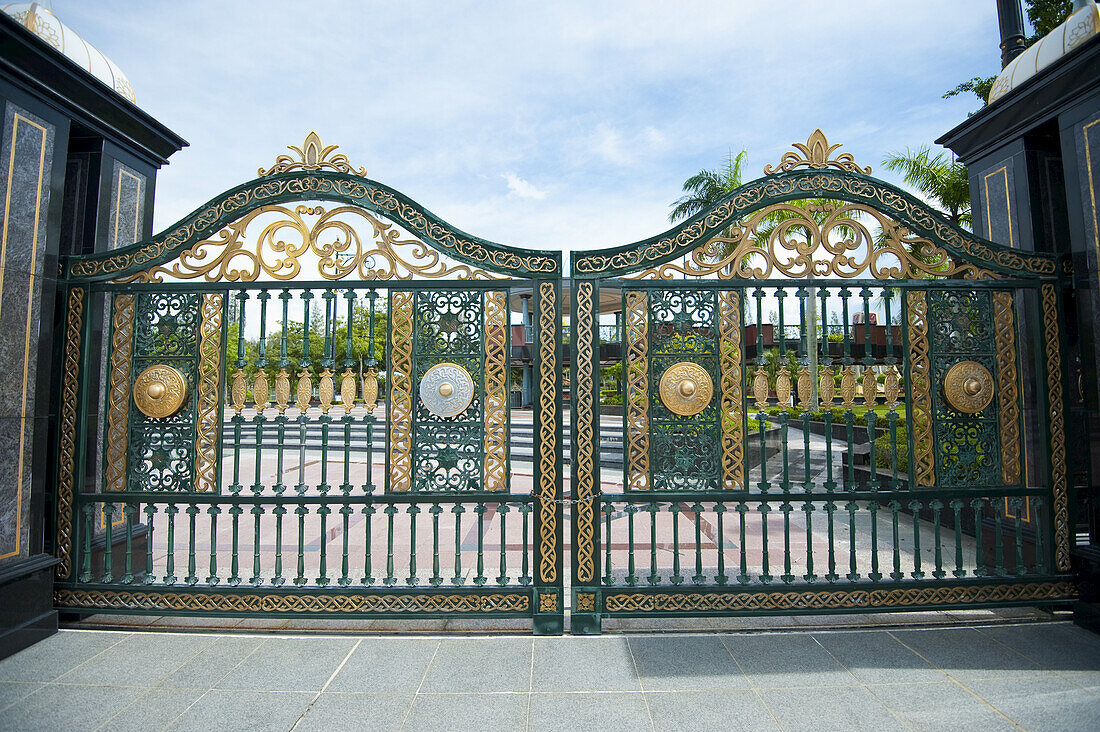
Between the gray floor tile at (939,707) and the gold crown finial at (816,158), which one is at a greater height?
the gold crown finial at (816,158)

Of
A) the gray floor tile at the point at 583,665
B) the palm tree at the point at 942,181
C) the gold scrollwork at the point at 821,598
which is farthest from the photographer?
the palm tree at the point at 942,181

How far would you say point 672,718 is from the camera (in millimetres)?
2422

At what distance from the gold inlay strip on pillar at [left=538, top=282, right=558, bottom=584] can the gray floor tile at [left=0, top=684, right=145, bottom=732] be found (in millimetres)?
2086

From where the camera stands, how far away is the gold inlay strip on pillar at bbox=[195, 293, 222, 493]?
3.43 metres

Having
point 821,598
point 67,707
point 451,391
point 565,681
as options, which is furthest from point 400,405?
point 821,598

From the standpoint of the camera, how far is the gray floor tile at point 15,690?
2.53 metres

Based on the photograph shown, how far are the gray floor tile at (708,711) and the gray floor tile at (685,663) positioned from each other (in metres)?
0.07

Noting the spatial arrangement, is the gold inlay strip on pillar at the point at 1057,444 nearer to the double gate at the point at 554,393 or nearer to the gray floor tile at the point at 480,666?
the double gate at the point at 554,393

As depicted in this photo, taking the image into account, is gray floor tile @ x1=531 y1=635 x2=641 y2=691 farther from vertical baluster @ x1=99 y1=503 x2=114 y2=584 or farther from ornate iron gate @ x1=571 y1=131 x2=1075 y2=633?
vertical baluster @ x1=99 y1=503 x2=114 y2=584

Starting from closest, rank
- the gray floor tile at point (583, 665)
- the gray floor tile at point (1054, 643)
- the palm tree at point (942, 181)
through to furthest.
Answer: the gray floor tile at point (583, 665)
the gray floor tile at point (1054, 643)
the palm tree at point (942, 181)

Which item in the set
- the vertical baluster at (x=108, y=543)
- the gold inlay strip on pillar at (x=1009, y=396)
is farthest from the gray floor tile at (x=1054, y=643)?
the vertical baluster at (x=108, y=543)

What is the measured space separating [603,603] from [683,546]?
209 cm

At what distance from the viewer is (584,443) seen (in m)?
3.36

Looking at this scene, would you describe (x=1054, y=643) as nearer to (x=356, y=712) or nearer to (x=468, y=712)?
(x=468, y=712)
